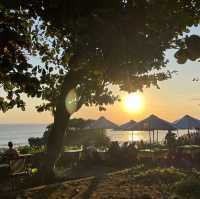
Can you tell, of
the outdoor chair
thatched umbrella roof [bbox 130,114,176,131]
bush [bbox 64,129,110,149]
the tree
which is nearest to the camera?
the tree

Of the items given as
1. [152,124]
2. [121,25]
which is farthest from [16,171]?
[152,124]

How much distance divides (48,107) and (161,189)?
7.07 meters

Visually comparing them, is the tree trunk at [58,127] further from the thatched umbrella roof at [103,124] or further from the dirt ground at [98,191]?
the thatched umbrella roof at [103,124]

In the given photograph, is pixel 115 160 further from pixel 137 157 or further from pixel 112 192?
pixel 112 192

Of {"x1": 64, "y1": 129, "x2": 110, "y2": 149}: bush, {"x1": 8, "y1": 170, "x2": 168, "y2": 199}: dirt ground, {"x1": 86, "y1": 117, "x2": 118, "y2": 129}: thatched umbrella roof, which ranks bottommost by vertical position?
{"x1": 8, "y1": 170, "x2": 168, "y2": 199}: dirt ground

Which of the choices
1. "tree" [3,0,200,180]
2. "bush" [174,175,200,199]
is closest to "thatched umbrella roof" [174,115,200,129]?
"bush" [174,175,200,199]

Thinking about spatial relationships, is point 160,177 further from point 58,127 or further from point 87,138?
point 87,138

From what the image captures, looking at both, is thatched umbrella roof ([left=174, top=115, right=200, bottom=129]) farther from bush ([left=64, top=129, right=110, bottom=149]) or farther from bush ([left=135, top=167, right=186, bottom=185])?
bush ([left=135, top=167, right=186, bottom=185])

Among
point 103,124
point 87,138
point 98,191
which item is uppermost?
point 103,124

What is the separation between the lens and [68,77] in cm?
1462

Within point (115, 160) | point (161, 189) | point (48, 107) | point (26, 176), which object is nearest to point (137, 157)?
point (115, 160)

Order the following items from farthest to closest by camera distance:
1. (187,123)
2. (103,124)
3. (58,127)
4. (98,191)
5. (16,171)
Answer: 1. (103,124)
2. (187,123)
3. (58,127)
4. (16,171)
5. (98,191)

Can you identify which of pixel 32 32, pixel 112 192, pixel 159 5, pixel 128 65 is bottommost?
pixel 112 192

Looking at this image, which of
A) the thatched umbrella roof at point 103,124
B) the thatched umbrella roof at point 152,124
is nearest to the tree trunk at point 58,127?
the thatched umbrella roof at point 152,124
